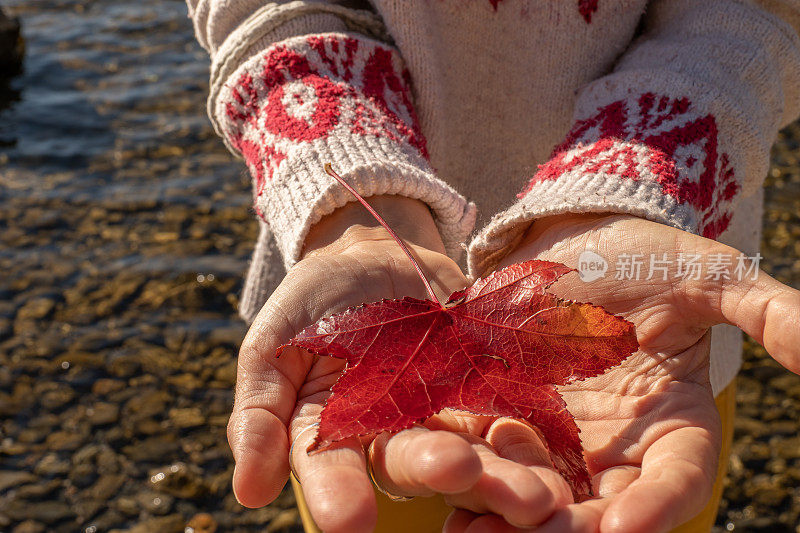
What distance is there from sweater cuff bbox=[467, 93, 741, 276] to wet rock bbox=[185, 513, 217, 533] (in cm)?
173

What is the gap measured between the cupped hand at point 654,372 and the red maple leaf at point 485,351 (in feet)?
0.36

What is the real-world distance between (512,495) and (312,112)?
941 mm

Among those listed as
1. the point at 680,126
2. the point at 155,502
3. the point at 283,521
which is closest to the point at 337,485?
the point at 680,126

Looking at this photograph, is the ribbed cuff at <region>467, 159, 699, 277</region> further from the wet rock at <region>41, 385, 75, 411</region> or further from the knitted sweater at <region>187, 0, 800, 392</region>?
the wet rock at <region>41, 385, 75, 411</region>

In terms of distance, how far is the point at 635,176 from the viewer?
138cm

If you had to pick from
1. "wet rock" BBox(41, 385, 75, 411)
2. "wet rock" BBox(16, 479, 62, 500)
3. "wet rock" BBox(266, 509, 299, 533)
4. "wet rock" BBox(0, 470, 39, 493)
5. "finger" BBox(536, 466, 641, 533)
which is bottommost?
"wet rock" BBox(0, 470, 39, 493)

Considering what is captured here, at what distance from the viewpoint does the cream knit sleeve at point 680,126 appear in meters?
1.38

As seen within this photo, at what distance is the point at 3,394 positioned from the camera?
123 inches

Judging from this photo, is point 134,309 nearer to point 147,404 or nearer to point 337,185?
point 147,404

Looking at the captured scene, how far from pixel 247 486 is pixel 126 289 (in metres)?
2.83

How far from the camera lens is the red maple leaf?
1.11 metres

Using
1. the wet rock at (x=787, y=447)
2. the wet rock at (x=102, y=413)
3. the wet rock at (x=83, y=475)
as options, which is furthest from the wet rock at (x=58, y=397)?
the wet rock at (x=787, y=447)

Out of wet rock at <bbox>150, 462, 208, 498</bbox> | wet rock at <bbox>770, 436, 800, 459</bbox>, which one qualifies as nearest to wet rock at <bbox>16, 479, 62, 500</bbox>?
wet rock at <bbox>150, 462, 208, 498</bbox>

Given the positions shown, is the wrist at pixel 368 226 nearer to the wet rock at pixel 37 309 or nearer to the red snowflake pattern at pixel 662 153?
the red snowflake pattern at pixel 662 153
